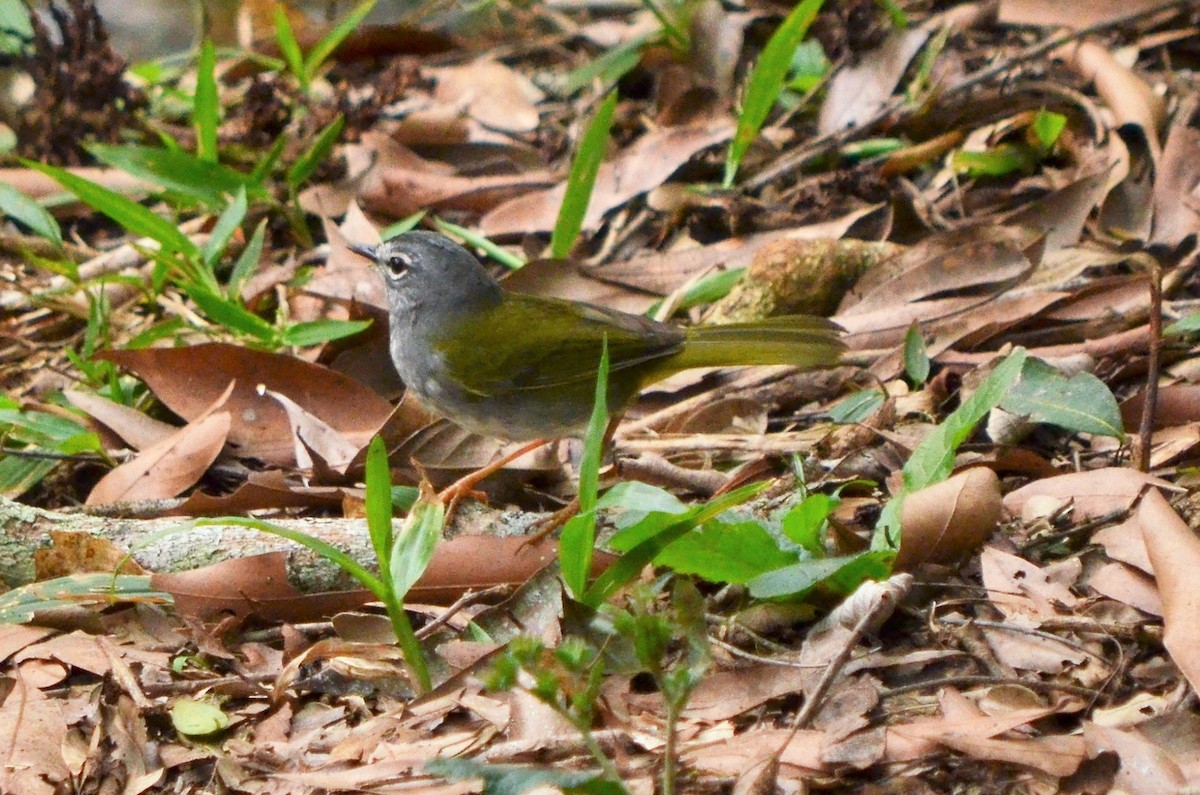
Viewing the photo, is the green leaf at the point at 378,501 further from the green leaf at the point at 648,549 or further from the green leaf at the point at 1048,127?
the green leaf at the point at 1048,127

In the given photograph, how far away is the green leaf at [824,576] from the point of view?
3348 mm

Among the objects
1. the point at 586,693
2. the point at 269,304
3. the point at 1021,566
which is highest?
the point at 586,693

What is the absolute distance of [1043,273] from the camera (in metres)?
5.25

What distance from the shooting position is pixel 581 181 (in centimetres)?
574

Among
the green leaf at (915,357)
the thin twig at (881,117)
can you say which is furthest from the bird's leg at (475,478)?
the thin twig at (881,117)

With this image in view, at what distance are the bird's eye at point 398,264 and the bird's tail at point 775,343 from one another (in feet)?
4.14

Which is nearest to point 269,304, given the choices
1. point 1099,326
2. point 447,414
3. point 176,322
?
point 176,322

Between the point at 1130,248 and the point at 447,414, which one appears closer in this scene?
the point at 447,414

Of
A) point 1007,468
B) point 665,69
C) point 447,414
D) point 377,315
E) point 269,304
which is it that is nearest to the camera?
point 1007,468

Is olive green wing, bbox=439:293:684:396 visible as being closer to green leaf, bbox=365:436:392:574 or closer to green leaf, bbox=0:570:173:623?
green leaf, bbox=0:570:173:623

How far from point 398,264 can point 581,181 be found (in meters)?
0.94

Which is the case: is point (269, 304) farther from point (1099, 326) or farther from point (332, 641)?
point (1099, 326)

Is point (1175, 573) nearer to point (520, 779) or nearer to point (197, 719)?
point (520, 779)

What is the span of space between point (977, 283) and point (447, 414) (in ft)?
6.79
